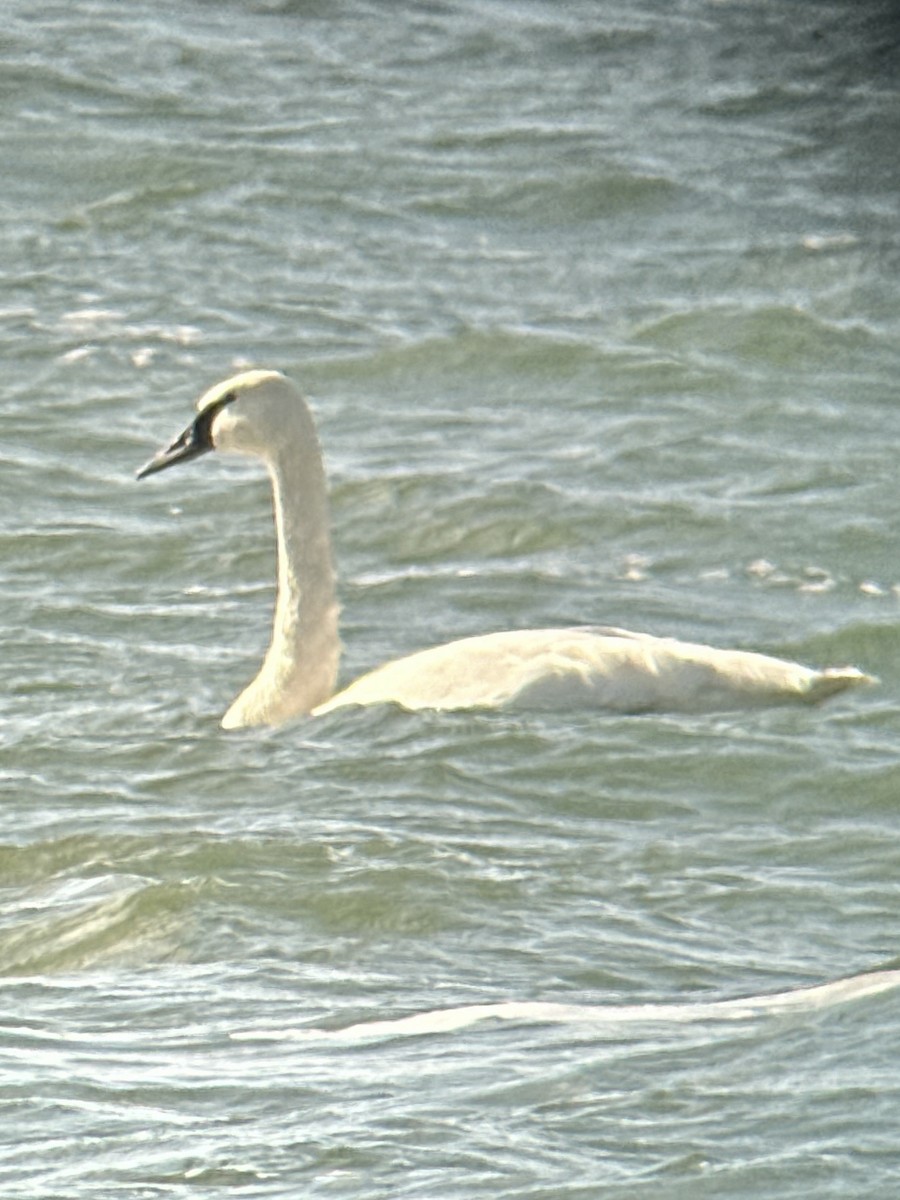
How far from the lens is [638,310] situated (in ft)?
43.5

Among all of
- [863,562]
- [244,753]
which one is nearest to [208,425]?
[244,753]

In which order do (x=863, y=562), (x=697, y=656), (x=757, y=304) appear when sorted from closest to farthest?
(x=697, y=656) < (x=863, y=562) < (x=757, y=304)

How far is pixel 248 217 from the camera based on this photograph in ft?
47.1

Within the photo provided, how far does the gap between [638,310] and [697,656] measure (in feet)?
15.0

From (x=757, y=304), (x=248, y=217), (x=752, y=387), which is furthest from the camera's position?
(x=248, y=217)

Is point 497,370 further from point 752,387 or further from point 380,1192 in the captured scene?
point 380,1192

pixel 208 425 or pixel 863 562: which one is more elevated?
pixel 208 425

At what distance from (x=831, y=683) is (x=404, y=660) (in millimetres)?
1146

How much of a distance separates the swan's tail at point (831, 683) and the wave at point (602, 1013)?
2.28 m

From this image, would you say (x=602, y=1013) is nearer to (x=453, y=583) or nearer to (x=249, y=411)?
(x=249, y=411)

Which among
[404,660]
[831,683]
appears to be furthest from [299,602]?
[831,683]

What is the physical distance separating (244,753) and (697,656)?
1.24 meters

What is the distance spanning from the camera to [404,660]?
907cm

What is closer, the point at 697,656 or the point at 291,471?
the point at 697,656
